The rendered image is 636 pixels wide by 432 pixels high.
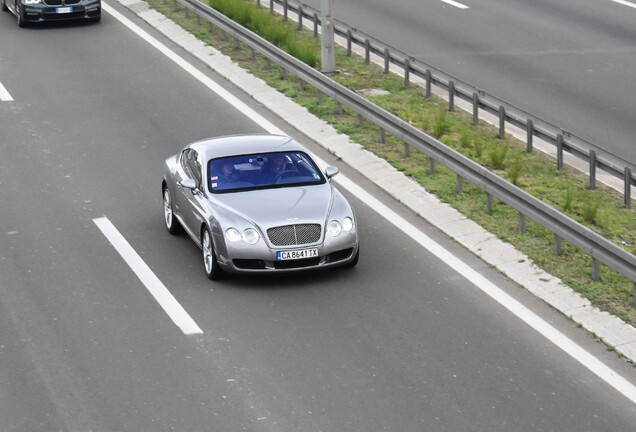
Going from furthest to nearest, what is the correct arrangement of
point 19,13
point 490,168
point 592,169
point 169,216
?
point 19,13 < point 490,168 < point 592,169 < point 169,216

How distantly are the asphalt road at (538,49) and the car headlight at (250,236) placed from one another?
7.48m

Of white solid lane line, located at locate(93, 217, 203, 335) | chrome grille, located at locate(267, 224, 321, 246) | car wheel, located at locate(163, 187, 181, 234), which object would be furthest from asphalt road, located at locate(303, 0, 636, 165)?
white solid lane line, located at locate(93, 217, 203, 335)

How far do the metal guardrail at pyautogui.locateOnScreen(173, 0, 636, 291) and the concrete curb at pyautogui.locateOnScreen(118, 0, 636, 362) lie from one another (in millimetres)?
474

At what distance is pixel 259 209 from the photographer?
13.2 meters

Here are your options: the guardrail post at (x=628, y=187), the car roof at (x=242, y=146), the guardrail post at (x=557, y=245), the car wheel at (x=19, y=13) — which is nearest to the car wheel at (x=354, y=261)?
the car roof at (x=242, y=146)

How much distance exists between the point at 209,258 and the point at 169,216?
75.4 inches

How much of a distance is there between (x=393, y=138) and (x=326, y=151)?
119 cm

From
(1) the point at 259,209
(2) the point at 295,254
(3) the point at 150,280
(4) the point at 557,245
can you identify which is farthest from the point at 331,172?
(4) the point at 557,245

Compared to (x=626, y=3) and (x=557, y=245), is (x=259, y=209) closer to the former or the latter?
(x=557, y=245)

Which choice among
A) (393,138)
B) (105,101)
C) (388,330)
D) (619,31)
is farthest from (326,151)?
(619,31)

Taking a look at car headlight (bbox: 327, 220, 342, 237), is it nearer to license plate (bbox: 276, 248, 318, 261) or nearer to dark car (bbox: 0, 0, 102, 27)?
license plate (bbox: 276, 248, 318, 261)

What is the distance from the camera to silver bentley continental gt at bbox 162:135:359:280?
1290 centimetres

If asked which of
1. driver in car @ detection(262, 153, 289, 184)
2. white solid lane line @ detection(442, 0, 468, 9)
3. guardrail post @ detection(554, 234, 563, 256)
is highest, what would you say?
driver in car @ detection(262, 153, 289, 184)

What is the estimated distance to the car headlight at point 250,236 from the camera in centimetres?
1289
